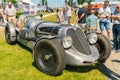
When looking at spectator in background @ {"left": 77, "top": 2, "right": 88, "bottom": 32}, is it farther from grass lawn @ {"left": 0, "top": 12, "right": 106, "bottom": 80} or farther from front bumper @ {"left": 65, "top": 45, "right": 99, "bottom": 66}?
front bumper @ {"left": 65, "top": 45, "right": 99, "bottom": 66}

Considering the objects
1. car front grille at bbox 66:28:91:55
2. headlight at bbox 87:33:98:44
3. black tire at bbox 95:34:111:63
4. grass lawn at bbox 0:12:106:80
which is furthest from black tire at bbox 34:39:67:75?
black tire at bbox 95:34:111:63

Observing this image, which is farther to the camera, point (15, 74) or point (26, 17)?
point (26, 17)

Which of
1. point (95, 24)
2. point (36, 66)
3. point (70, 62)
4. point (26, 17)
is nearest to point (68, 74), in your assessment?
point (70, 62)

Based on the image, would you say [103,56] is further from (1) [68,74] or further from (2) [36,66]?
(2) [36,66]

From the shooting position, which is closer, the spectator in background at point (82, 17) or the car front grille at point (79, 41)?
the car front grille at point (79, 41)

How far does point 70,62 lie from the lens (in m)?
6.39

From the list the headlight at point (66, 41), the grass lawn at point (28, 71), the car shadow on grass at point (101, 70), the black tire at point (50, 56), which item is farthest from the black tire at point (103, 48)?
the black tire at point (50, 56)

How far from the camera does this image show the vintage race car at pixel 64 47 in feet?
20.2

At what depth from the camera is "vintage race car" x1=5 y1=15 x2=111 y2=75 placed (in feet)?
20.2

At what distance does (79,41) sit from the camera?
262 inches

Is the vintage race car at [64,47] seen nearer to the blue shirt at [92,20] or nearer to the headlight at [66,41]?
the headlight at [66,41]

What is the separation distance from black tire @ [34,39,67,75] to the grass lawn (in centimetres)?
20

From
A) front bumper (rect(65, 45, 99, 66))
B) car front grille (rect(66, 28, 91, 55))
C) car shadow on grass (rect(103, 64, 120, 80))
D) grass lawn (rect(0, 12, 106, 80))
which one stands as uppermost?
car front grille (rect(66, 28, 91, 55))

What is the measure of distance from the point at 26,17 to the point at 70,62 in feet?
12.0
